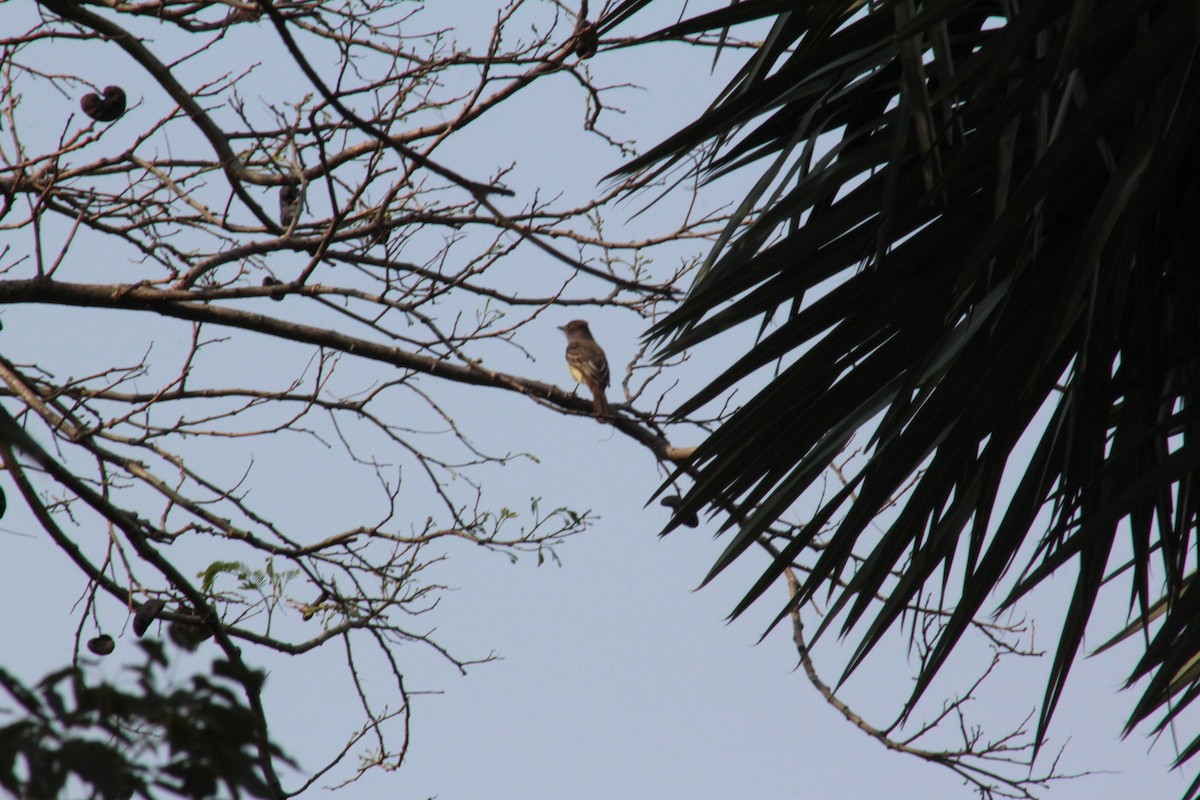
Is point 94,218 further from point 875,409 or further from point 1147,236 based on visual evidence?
point 1147,236

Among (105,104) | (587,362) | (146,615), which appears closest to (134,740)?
(146,615)

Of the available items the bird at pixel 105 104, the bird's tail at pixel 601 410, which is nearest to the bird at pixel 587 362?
the bird's tail at pixel 601 410

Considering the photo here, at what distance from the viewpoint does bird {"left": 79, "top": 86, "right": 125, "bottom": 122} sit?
3965 mm

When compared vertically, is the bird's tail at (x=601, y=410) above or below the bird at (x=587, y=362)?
below

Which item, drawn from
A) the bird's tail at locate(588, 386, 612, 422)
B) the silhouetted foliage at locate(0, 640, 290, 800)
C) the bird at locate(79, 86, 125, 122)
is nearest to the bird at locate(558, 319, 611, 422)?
the bird's tail at locate(588, 386, 612, 422)

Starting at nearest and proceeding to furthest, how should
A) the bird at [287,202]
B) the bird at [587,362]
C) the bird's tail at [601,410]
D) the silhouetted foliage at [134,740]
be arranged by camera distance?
the silhouetted foliage at [134,740] → the bird's tail at [601,410] → the bird at [287,202] → the bird at [587,362]

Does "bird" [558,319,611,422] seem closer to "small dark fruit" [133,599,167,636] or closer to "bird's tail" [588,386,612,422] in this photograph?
"bird's tail" [588,386,612,422]

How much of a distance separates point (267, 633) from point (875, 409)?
214cm

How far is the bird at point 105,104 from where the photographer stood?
13.0ft

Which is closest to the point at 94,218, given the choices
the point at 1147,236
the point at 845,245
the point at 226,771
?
the point at 845,245

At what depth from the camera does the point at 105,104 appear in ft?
13.1

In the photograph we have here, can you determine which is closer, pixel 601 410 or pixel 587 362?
pixel 601 410

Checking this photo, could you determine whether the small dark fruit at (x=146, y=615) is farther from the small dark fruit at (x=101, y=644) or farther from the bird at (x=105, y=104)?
the bird at (x=105, y=104)

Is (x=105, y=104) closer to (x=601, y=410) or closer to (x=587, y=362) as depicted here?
(x=601, y=410)
